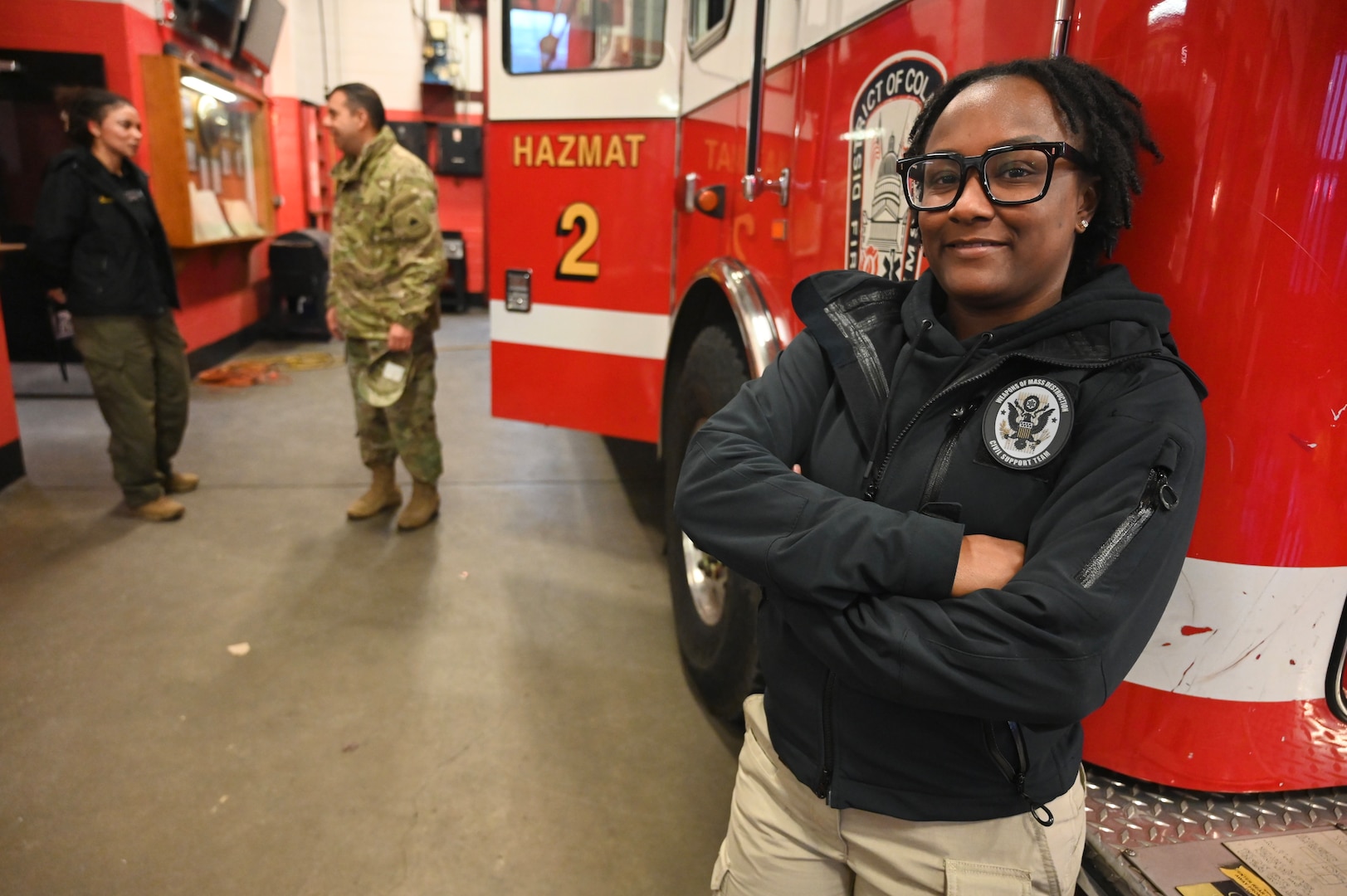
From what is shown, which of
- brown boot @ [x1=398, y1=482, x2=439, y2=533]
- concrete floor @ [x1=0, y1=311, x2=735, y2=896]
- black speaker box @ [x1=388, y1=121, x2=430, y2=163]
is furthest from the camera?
black speaker box @ [x1=388, y1=121, x2=430, y2=163]

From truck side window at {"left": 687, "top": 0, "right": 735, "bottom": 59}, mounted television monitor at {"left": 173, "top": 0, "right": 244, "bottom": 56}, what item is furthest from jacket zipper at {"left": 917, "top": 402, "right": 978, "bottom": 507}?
mounted television monitor at {"left": 173, "top": 0, "right": 244, "bottom": 56}

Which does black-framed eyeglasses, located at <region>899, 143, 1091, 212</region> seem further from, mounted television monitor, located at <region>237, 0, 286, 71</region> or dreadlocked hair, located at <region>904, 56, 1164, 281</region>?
mounted television monitor, located at <region>237, 0, 286, 71</region>

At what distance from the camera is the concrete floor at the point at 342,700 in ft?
6.26

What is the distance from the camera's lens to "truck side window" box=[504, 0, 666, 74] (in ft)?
9.77

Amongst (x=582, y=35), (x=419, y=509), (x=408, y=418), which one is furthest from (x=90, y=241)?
(x=582, y=35)

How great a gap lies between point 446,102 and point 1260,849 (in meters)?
12.0

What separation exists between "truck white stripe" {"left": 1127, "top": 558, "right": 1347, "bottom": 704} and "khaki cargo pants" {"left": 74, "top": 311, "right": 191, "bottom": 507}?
385cm

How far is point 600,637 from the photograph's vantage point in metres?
2.87

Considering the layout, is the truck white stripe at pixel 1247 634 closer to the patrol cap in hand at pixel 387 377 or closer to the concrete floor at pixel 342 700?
the concrete floor at pixel 342 700

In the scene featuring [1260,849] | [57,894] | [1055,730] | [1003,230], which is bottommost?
[57,894]

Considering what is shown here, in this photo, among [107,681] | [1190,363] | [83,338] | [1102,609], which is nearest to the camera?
[1102,609]

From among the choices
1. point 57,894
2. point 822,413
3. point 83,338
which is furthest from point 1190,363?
point 83,338

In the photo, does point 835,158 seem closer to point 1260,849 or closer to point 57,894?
point 1260,849

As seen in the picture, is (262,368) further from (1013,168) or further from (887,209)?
(1013,168)
